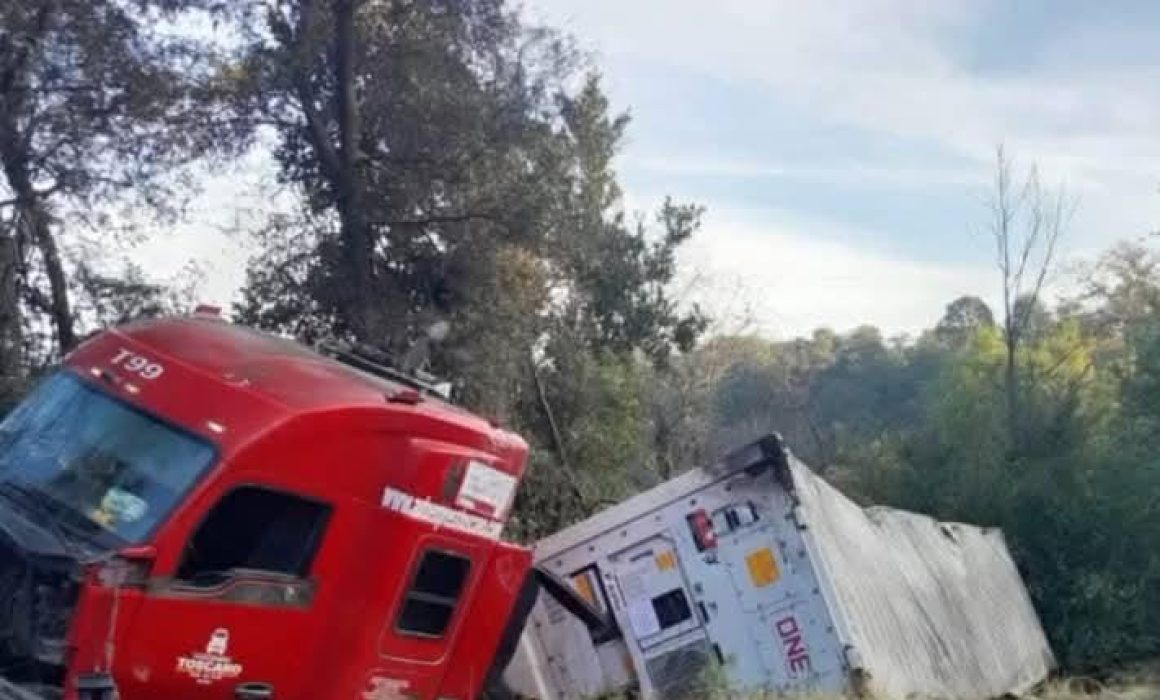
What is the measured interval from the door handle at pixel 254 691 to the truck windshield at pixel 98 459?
110cm

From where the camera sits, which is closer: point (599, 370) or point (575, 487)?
point (575, 487)

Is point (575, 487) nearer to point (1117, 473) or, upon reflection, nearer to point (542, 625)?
point (1117, 473)

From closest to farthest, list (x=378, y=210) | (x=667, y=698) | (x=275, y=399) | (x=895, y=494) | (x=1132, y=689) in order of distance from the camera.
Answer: (x=275, y=399) → (x=667, y=698) → (x=1132, y=689) → (x=378, y=210) → (x=895, y=494)

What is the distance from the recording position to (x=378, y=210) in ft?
69.7

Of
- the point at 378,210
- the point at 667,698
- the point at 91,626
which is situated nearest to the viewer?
the point at 91,626

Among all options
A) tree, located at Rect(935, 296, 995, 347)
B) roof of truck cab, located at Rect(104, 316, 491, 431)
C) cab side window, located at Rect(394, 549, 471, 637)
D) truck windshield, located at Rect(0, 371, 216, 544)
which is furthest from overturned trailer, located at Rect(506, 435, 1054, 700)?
tree, located at Rect(935, 296, 995, 347)

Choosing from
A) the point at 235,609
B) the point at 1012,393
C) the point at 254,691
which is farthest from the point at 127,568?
the point at 1012,393

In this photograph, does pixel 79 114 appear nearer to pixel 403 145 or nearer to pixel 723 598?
pixel 403 145

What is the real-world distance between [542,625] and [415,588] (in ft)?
10.6

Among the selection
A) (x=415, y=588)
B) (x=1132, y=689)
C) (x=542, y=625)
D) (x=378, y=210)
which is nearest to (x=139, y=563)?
(x=415, y=588)

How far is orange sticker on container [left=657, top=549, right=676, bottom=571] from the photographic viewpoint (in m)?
11.9

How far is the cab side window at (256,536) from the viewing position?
802cm

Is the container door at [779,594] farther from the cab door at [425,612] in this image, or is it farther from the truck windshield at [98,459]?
the truck windshield at [98,459]

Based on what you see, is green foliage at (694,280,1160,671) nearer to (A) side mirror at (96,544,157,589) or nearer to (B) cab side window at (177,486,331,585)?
(B) cab side window at (177,486,331,585)
